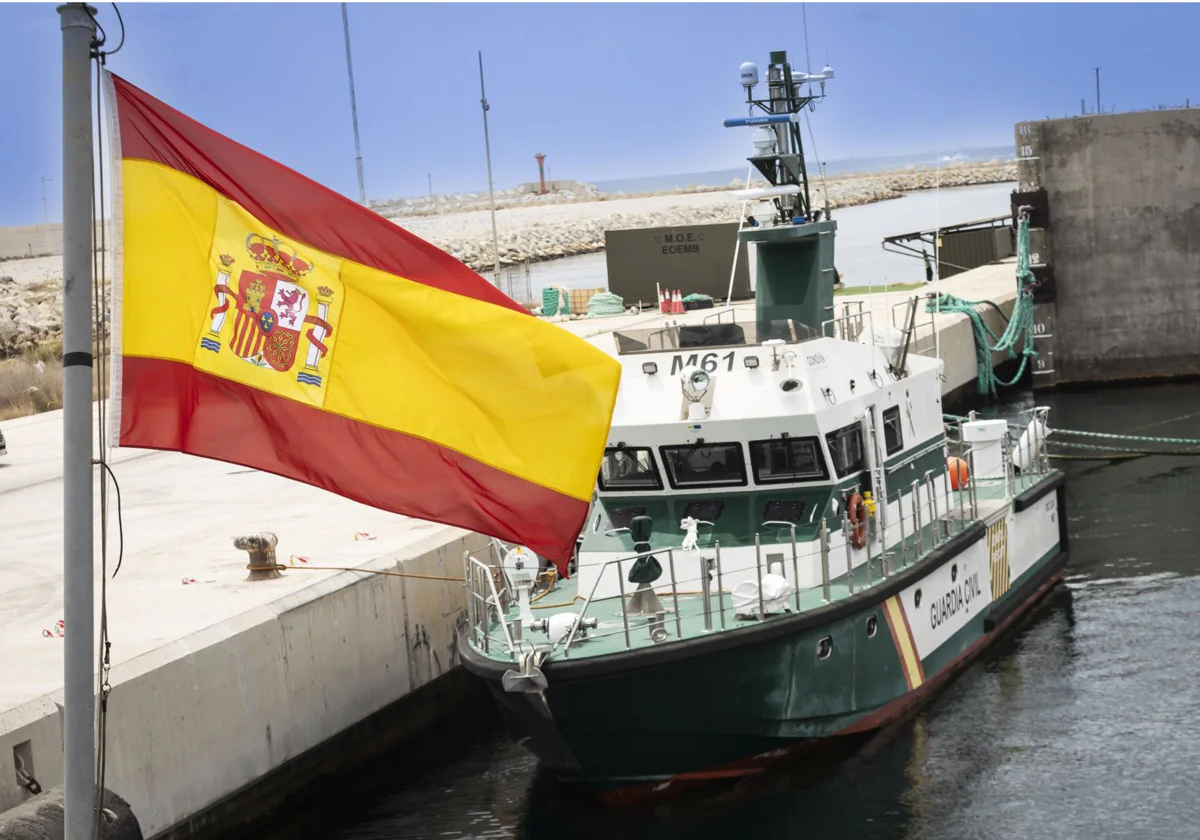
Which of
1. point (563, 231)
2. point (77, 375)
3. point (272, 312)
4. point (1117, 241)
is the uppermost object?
point (563, 231)

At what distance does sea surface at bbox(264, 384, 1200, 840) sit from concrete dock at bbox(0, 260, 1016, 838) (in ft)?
2.50

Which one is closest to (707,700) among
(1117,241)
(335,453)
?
(335,453)

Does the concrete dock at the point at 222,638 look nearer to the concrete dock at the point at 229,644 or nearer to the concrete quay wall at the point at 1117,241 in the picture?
the concrete dock at the point at 229,644

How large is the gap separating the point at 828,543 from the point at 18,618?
7628 millimetres

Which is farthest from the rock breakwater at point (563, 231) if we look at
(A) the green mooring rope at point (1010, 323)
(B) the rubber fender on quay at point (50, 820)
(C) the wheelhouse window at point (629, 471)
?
(B) the rubber fender on quay at point (50, 820)

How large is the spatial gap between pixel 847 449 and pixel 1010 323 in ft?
67.9

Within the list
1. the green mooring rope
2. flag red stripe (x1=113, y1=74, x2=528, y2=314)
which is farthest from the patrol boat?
the green mooring rope

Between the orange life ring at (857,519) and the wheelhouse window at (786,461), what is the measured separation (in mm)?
401

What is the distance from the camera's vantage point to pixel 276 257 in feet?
21.0

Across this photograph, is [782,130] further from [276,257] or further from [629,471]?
[276,257]

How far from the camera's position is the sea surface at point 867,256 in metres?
61.7

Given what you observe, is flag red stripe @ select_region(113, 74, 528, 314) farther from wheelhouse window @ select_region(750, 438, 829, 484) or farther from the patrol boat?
wheelhouse window @ select_region(750, 438, 829, 484)

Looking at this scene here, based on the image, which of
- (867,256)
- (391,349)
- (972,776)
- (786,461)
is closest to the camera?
(391,349)

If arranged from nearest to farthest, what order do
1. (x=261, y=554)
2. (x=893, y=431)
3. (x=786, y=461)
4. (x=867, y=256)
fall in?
(x=786, y=461) → (x=261, y=554) → (x=893, y=431) → (x=867, y=256)
